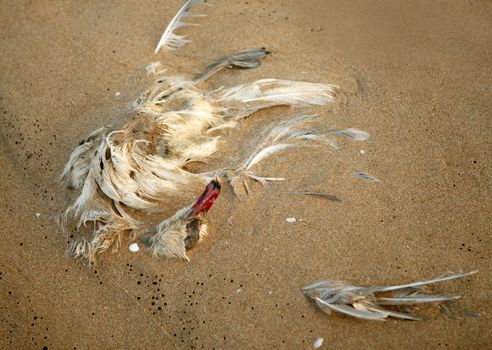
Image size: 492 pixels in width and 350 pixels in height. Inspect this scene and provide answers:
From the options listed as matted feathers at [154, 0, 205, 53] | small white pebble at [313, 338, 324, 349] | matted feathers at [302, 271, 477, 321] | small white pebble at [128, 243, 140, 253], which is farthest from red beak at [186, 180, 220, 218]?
matted feathers at [154, 0, 205, 53]

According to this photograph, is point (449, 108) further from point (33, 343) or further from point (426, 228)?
point (33, 343)

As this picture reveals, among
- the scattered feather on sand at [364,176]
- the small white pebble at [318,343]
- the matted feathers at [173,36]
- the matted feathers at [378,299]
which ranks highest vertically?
the matted feathers at [173,36]

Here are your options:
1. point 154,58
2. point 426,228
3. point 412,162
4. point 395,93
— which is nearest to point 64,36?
point 154,58

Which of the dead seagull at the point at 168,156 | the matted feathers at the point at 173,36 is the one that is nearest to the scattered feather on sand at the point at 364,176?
the dead seagull at the point at 168,156

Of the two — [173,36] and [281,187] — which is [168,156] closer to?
[281,187]

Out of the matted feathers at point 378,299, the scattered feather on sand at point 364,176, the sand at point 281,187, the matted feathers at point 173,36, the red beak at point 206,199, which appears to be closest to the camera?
the matted feathers at point 378,299

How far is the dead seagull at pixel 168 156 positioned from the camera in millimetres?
2391

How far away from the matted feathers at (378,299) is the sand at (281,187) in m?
0.06

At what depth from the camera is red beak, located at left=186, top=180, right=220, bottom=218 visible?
7.68 ft

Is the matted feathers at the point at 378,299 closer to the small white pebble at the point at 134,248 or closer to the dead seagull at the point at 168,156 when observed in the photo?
the dead seagull at the point at 168,156

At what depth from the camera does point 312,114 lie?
2725 mm

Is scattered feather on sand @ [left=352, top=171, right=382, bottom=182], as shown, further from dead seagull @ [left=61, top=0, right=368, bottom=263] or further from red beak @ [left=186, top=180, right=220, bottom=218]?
red beak @ [left=186, top=180, right=220, bottom=218]

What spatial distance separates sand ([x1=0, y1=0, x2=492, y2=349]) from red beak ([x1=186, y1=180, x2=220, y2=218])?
4.1 inches

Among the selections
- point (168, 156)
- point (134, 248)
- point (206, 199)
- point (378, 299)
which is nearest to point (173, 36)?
point (168, 156)
